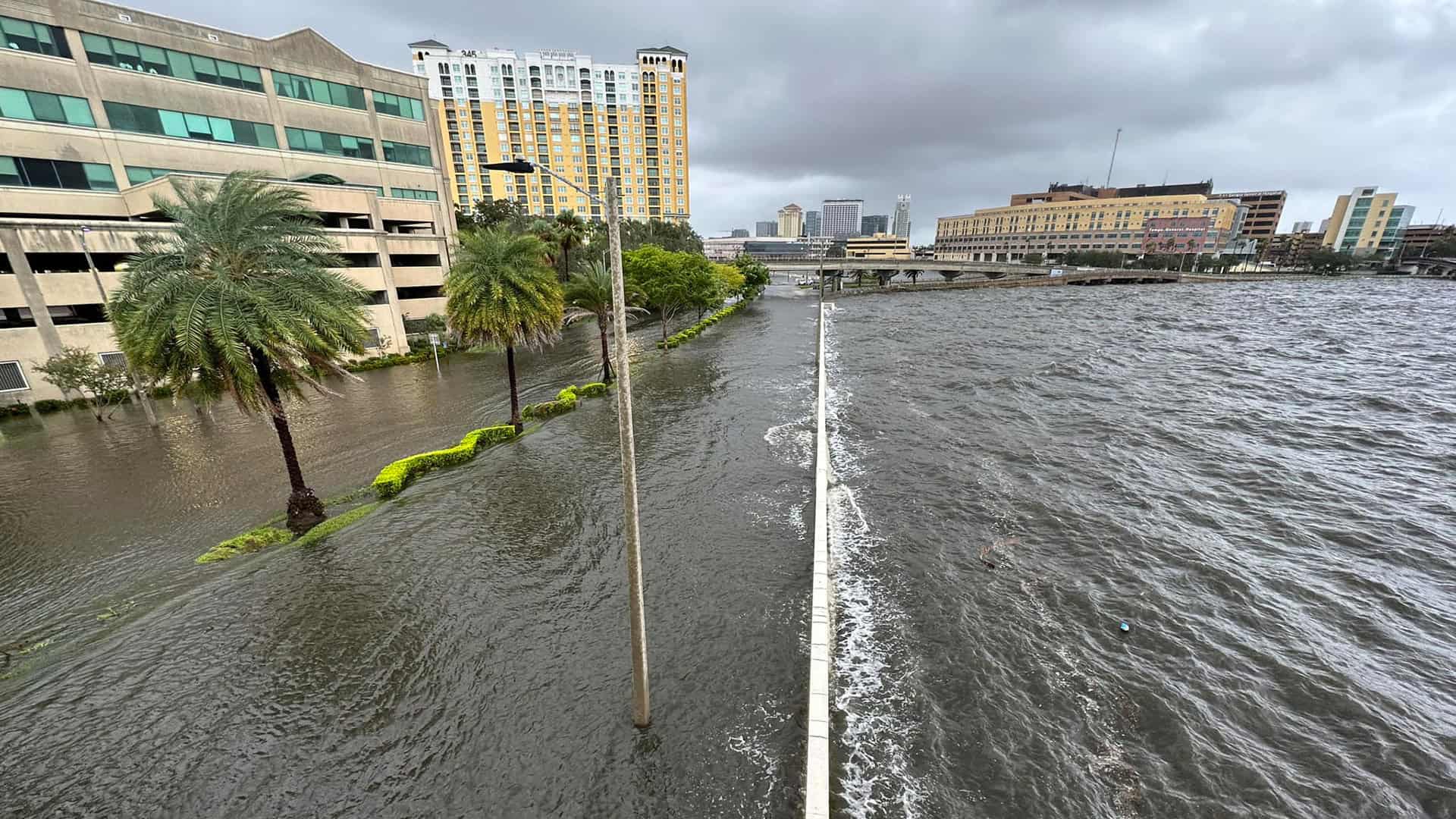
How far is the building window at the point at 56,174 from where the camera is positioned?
29828 millimetres

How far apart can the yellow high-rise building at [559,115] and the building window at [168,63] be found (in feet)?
250

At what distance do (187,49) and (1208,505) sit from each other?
6362cm

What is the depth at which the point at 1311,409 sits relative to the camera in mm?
26359

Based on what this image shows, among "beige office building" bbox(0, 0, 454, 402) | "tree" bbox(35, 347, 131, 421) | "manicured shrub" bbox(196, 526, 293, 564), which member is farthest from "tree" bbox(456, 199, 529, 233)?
"manicured shrub" bbox(196, 526, 293, 564)

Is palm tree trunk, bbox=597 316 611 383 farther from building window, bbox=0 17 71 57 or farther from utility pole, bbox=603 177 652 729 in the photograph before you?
building window, bbox=0 17 71 57

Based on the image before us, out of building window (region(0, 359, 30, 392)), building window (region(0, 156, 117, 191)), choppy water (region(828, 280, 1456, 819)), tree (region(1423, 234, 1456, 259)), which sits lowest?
choppy water (region(828, 280, 1456, 819))

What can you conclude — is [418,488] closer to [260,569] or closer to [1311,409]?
[260,569]

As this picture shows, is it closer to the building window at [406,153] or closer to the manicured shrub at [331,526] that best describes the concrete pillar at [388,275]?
the building window at [406,153]

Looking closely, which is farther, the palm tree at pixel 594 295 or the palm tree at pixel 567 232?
the palm tree at pixel 567 232

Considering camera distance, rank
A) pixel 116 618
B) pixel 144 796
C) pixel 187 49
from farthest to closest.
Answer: pixel 187 49 < pixel 116 618 < pixel 144 796

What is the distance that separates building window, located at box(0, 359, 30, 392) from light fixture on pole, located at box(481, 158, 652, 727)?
39264 millimetres

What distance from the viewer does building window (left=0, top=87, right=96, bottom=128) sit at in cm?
2950

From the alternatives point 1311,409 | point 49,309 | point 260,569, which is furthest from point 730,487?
point 49,309

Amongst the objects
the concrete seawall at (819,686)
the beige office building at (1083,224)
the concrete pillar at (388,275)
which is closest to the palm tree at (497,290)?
the concrete seawall at (819,686)
